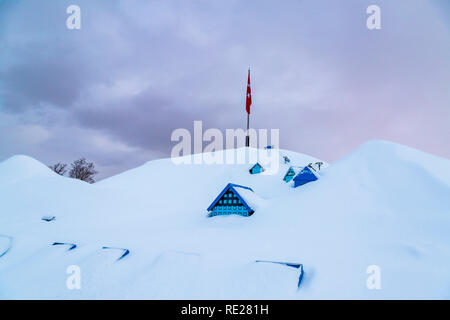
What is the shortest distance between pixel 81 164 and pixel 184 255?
135ft

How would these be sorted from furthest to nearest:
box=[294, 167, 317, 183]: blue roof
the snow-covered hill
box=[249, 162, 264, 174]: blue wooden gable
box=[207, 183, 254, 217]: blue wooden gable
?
1. box=[249, 162, 264, 174]: blue wooden gable
2. box=[294, 167, 317, 183]: blue roof
3. box=[207, 183, 254, 217]: blue wooden gable
4. the snow-covered hill

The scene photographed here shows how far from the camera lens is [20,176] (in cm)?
2280

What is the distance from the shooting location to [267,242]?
912 cm

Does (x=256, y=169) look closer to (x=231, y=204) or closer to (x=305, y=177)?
(x=305, y=177)

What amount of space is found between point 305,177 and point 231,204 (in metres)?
7.77

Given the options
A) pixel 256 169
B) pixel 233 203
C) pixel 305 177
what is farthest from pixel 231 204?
pixel 256 169

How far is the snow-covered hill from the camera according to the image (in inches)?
240

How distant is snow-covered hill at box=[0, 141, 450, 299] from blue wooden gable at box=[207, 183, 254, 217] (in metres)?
0.68

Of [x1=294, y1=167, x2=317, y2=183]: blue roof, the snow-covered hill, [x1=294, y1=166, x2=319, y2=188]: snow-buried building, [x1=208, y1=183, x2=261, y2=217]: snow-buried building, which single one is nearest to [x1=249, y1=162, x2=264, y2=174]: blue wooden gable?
[x1=294, y1=166, x2=319, y2=188]: snow-buried building

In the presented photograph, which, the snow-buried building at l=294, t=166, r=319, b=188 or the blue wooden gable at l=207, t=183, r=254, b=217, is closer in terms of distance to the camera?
the blue wooden gable at l=207, t=183, r=254, b=217

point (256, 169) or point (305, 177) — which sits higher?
point (256, 169)

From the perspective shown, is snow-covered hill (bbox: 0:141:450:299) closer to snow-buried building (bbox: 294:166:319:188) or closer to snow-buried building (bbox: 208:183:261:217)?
snow-buried building (bbox: 208:183:261:217)
